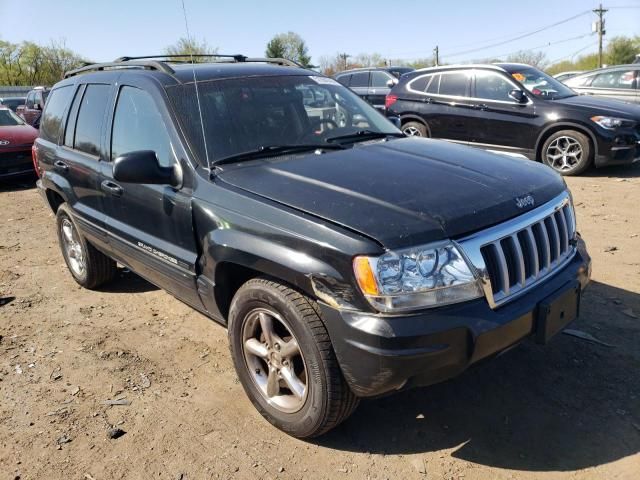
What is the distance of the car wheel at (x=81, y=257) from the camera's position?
4770 mm

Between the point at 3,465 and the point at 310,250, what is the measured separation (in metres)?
1.96

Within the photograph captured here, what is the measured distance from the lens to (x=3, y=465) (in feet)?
9.06

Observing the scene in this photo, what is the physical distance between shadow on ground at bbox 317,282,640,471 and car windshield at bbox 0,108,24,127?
1124cm

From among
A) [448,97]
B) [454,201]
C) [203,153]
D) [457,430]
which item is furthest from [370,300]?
[448,97]

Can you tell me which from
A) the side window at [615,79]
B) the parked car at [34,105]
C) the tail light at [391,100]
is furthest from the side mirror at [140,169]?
the parked car at [34,105]

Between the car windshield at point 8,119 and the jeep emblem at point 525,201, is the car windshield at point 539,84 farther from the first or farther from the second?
the car windshield at point 8,119

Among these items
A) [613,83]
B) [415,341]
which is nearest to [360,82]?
[613,83]

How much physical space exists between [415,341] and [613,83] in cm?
1174

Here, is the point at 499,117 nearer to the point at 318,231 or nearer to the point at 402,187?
the point at 402,187

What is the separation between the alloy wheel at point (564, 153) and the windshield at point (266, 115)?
17.8 feet

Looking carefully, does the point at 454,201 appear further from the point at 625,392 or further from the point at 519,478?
the point at 625,392

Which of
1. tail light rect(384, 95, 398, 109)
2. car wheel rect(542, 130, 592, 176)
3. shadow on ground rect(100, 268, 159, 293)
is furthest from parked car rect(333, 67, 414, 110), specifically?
shadow on ground rect(100, 268, 159, 293)

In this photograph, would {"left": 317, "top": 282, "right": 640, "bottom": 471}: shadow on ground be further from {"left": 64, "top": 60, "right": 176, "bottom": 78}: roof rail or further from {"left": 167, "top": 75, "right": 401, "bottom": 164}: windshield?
{"left": 64, "top": 60, "right": 176, "bottom": 78}: roof rail

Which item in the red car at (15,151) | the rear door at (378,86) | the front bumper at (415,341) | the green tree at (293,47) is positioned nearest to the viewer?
the front bumper at (415,341)
